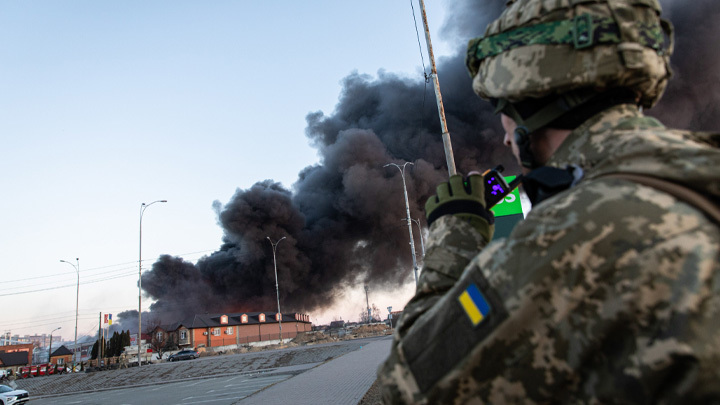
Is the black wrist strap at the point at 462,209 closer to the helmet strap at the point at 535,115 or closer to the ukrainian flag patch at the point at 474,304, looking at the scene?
the helmet strap at the point at 535,115

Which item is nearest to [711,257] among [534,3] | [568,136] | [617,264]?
[617,264]

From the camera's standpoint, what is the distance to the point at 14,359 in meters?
56.4

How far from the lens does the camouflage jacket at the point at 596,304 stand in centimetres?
68

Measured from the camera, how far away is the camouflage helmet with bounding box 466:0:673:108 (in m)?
1.05

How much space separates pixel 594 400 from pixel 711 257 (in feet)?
0.96

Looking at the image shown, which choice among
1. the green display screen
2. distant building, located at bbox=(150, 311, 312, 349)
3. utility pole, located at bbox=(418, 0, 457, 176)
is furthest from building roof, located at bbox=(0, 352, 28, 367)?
the green display screen

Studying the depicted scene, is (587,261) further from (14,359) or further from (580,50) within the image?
(14,359)

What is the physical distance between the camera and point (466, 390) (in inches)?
33.1

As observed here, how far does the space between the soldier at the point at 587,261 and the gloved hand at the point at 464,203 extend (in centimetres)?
4

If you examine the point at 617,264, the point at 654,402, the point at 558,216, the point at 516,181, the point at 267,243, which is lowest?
the point at 654,402

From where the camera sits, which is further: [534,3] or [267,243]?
[267,243]

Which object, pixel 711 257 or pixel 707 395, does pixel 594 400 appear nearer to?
pixel 707 395

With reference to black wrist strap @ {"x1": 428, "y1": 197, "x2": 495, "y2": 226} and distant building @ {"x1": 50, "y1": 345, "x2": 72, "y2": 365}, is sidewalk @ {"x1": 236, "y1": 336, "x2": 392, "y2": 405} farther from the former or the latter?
distant building @ {"x1": 50, "y1": 345, "x2": 72, "y2": 365}

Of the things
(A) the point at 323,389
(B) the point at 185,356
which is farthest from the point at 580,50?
(B) the point at 185,356
